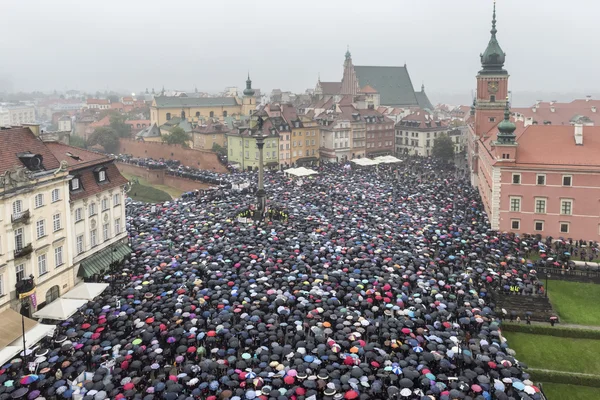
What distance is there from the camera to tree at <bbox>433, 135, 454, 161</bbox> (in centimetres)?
9856

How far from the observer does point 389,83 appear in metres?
157

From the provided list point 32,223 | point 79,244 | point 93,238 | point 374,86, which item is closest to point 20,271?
point 32,223

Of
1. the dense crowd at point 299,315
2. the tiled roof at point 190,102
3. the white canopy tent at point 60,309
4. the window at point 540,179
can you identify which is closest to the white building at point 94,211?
the dense crowd at point 299,315

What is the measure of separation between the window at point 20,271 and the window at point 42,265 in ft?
4.57

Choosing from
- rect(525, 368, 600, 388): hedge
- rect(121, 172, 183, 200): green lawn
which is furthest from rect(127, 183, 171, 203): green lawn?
rect(525, 368, 600, 388): hedge

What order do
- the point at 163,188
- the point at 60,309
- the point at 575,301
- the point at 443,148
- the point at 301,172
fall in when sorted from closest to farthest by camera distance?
the point at 60,309 < the point at 575,301 < the point at 301,172 < the point at 163,188 < the point at 443,148

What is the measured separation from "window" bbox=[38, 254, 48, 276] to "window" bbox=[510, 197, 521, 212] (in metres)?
39.5

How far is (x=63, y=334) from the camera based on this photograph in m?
29.9

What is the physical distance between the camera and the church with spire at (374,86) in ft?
465

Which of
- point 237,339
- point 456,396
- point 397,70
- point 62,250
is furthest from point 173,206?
point 397,70

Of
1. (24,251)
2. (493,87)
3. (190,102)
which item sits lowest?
(24,251)

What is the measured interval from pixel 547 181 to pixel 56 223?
134ft

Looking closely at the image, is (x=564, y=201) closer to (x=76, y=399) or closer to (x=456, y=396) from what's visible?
(x=456, y=396)

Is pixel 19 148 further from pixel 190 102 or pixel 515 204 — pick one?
pixel 190 102
